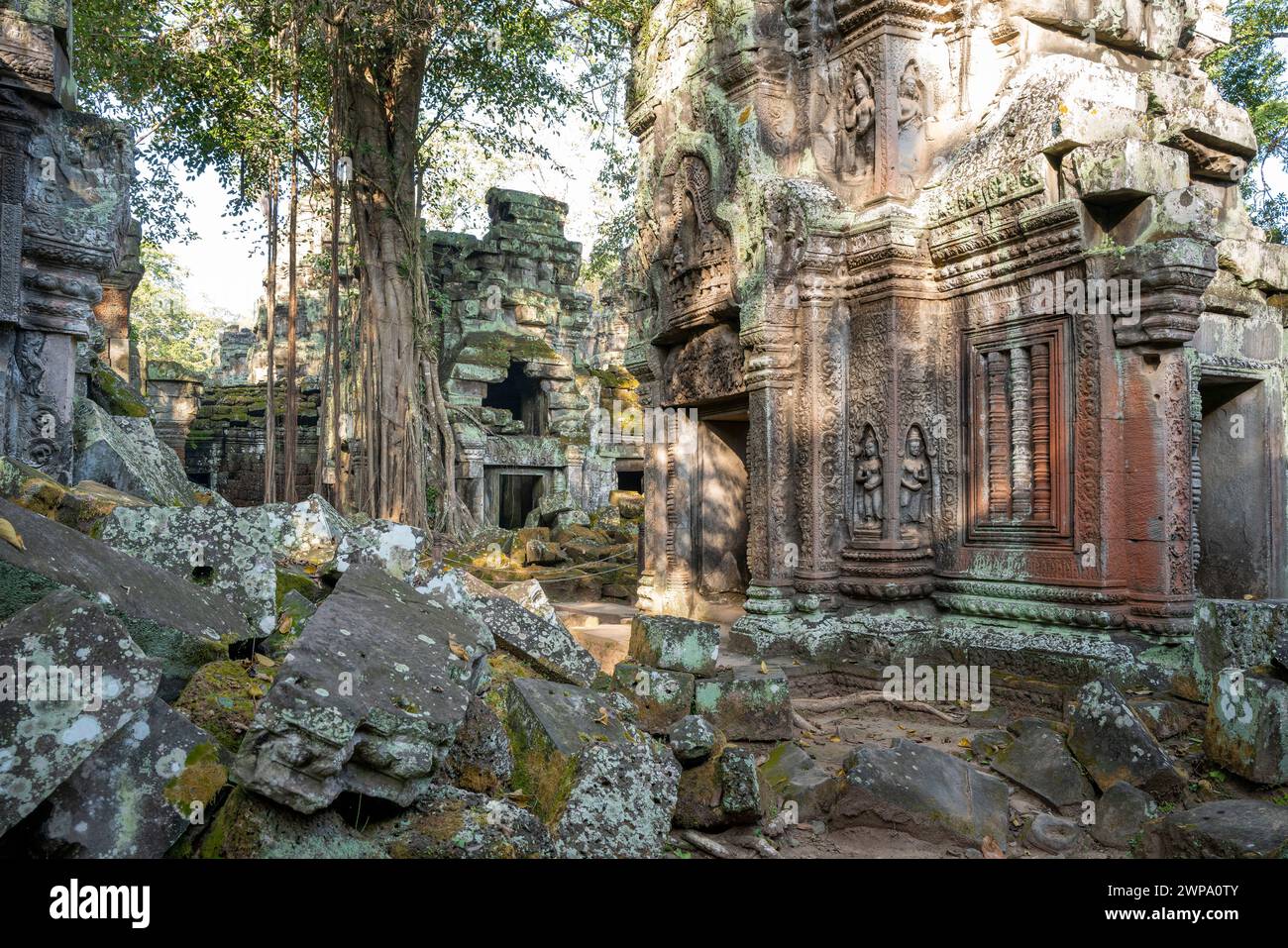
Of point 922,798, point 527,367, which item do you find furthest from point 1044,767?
Answer: point 527,367

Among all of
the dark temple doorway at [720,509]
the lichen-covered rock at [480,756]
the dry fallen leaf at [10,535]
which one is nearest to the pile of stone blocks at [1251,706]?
the lichen-covered rock at [480,756]

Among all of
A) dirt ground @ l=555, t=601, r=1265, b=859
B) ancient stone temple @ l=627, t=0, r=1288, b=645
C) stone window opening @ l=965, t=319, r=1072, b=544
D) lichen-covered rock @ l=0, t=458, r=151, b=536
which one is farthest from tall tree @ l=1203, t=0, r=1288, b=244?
lichen-covered rock @ l=0, t=458, r=151, b=536

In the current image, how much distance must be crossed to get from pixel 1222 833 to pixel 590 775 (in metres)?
2.26

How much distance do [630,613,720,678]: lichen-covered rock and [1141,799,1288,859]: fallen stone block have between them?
2.35 metres

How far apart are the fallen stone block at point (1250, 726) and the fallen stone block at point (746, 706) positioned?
2.06 m

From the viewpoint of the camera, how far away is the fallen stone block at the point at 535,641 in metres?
4.21

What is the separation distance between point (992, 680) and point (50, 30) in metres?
6.65

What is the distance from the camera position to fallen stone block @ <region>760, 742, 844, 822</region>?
13.3 feet

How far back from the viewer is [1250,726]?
4.18 m

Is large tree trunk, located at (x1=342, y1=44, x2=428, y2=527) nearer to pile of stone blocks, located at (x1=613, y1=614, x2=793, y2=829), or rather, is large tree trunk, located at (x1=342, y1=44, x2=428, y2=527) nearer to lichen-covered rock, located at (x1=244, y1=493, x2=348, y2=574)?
pile of stone blocks, located at (x1=613, y1=614, x2=793, y2=829)

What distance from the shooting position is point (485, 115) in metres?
13.2

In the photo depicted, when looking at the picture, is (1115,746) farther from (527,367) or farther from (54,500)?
(527,367)
